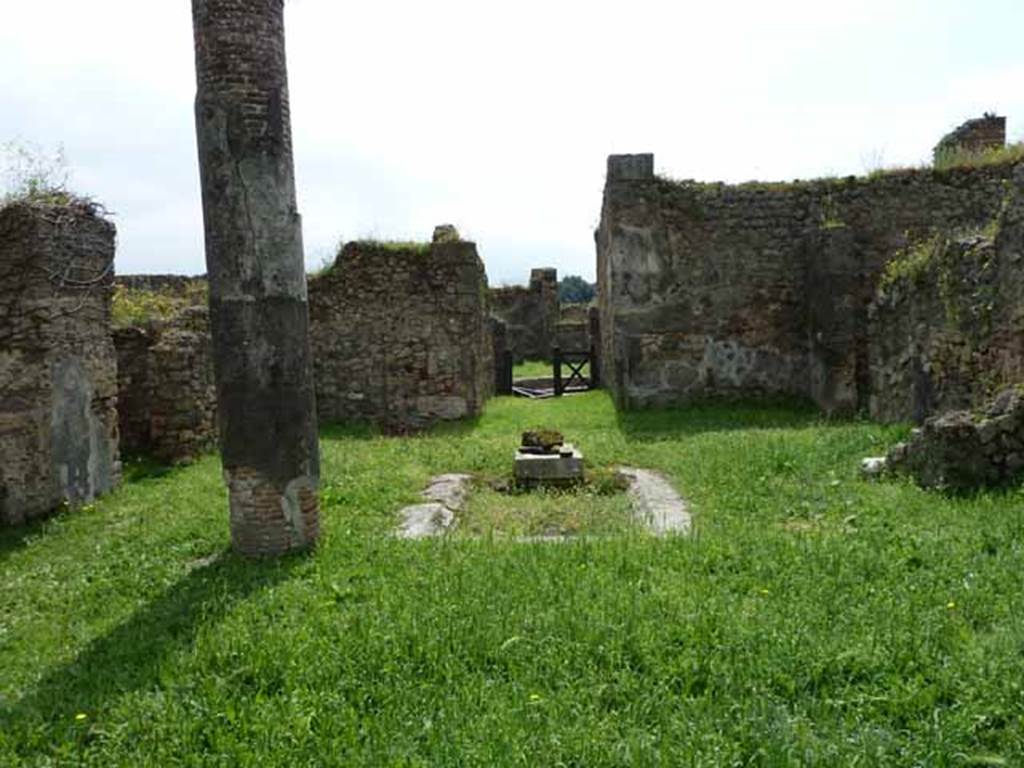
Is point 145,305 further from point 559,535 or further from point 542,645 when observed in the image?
point 542,645

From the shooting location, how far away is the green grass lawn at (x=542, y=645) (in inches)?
120

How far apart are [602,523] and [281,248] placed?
10.6ft

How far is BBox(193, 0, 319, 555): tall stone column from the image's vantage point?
543 cm

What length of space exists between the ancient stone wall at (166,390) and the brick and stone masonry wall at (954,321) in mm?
8707

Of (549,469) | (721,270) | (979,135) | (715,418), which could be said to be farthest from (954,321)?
(979,135)

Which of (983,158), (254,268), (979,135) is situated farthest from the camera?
(979,135)

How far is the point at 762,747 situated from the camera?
9.62 ft

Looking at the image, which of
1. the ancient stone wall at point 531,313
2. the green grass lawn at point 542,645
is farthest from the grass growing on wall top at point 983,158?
the ancient stone wall at point 531,313

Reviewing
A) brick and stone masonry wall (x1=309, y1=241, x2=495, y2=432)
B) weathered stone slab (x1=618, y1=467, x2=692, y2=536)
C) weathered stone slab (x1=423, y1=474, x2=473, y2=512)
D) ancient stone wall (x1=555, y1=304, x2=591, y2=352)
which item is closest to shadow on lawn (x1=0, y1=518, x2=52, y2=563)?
weathered stone slab (x1=423, y1=474, x2=473, y2=512)

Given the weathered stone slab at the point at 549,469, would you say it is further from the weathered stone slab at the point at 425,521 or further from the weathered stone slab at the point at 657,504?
the weathered stone slab at the point at 425,521

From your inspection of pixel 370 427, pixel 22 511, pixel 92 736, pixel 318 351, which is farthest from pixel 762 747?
pixel 318 351

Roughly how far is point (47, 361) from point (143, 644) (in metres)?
4.54

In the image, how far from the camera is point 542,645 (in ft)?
12.5

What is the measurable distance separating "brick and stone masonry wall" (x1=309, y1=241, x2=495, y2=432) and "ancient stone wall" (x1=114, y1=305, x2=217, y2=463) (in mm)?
2939
